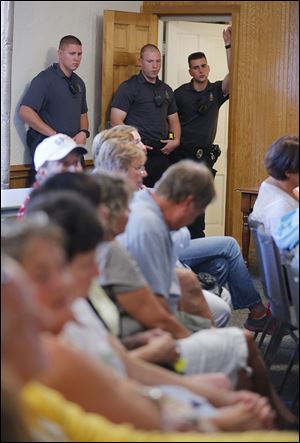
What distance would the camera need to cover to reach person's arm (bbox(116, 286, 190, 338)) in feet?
10.2

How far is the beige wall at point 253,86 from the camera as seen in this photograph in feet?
26.8

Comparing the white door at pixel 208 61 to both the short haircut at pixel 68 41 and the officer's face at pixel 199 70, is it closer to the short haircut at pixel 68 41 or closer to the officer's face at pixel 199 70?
the officer's face at pixel 199 70

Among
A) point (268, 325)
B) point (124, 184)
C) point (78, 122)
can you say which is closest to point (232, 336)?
point (124, 184)

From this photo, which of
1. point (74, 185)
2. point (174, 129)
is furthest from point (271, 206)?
point (174, 129)

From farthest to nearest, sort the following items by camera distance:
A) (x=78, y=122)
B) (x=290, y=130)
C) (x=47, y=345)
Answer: (x=290, y=130)
(x=78, y=122)
(x=47, y=345)

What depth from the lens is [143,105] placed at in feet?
25.2

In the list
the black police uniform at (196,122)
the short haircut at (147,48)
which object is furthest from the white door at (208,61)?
the short haircut at (147,48)

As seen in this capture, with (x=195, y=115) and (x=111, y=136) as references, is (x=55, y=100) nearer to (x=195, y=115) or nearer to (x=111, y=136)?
(x=195, y=115)

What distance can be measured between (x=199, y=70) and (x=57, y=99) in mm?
1567

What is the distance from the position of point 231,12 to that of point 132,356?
5.82 m

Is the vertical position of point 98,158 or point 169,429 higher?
point 98,158

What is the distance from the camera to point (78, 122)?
7293mm

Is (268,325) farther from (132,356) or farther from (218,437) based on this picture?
(218,437)

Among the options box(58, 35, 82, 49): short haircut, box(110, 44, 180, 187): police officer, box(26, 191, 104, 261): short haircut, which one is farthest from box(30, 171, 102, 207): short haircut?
box(110, 44, 180, 187): police officer
